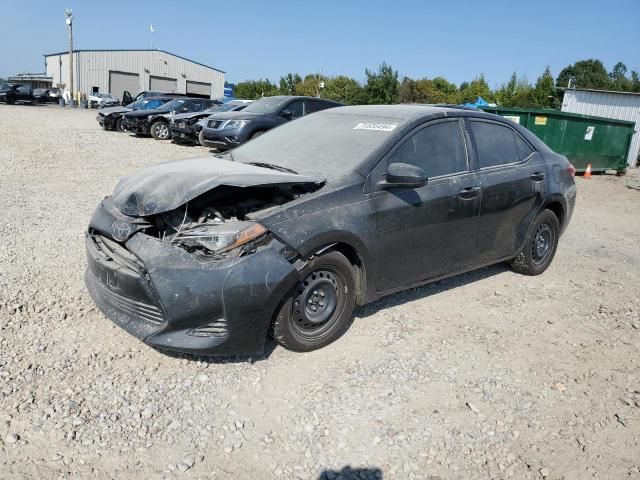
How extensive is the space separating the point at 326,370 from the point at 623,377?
2.10m

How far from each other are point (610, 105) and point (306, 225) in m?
20.7

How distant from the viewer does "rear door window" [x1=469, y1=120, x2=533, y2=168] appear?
4.94 metres

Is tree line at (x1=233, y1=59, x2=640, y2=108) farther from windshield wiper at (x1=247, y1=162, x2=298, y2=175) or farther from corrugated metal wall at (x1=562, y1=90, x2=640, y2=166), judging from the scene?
windshield wiper at (x1=247, y1=162, x2=298, y2=175)

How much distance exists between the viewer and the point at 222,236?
11.0 ft

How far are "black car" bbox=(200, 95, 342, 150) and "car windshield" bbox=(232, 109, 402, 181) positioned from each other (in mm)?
7886

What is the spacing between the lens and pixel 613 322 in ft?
15.7

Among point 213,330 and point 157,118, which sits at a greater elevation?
point 157,118

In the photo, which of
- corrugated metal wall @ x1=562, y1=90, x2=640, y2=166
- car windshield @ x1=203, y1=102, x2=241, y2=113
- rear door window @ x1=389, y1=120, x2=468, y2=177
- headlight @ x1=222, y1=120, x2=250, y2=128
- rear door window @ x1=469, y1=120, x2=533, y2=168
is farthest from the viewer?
corrugated metal wall @ x1=562, y1=90, x2=640, y2=166

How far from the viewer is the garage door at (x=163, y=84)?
57.8 meters

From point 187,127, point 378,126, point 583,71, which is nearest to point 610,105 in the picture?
point 187,127

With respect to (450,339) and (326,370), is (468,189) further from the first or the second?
(326,370)

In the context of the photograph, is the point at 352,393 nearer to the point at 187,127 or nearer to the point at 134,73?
the point at 187,127

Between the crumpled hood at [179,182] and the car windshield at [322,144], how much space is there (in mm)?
308

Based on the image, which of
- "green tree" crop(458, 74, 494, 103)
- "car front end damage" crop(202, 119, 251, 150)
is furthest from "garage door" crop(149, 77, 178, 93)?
"car front end damage" crop(202, 119, 251, 150)
